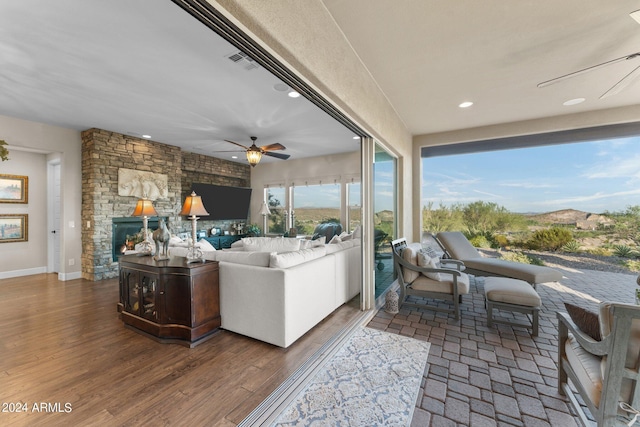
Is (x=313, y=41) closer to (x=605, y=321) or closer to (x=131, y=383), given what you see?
(x=605, y=321)

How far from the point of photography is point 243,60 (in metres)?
2.54

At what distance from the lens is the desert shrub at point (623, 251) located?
3.98 metres

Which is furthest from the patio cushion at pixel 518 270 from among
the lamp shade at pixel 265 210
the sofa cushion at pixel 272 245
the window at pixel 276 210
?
the lamp shade at pixel 265 210

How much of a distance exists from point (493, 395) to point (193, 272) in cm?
267

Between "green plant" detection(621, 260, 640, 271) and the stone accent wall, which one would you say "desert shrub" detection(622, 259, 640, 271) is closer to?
"green plant" detection(621, 260, 640, 271)

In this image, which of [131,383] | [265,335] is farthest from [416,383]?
[131,383]

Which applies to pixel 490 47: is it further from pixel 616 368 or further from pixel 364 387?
pixel 364 387

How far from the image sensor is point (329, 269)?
304cm

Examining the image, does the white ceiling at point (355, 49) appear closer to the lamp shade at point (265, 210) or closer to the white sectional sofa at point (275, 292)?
the white sectional sofa at point (275, 292)

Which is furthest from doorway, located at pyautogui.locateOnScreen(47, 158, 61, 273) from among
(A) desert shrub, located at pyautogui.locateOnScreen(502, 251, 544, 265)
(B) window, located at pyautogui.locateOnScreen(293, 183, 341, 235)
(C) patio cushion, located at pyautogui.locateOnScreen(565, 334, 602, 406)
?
(A) desert shrub, located at pyautogui.locateOnScreen(502, 251, 544, 265)

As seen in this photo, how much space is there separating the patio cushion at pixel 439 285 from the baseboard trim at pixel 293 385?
112 centimetres

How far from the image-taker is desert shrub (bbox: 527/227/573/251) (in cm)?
440

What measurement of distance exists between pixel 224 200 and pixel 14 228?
4.13 meters

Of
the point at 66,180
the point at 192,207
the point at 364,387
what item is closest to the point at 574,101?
the point at 364,387
